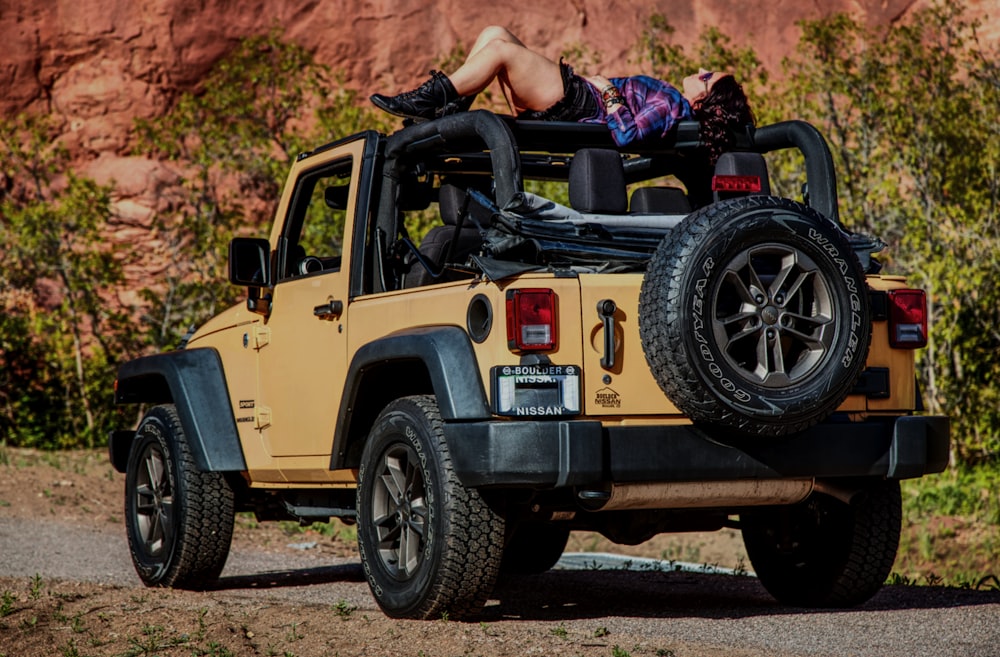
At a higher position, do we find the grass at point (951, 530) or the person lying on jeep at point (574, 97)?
the person lying on jeep at point (574, 97)

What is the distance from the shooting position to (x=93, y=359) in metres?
22.3

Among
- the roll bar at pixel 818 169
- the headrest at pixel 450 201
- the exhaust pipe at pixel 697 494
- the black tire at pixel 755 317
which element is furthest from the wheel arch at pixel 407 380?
the roll bar at pixel 818 169

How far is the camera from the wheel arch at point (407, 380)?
5070 millimetres

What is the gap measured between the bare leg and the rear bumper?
1871 millimetres

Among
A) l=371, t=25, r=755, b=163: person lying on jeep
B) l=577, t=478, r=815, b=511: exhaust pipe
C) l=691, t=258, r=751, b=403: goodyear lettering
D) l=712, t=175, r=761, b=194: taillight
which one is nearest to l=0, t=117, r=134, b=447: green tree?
l=371, t=25, r=755, b=163: person lying on jeep

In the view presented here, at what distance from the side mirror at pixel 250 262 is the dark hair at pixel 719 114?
2.17 meters

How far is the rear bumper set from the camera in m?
4.92

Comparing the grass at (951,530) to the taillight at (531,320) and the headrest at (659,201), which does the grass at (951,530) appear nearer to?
the headrest at (659,201)

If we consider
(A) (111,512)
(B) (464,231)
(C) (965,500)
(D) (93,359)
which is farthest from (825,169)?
(D) (93,359)

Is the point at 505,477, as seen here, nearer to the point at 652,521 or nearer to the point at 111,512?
the point at 652,521

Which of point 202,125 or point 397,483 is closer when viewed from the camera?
point 397,483

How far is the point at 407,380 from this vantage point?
5.94 metres

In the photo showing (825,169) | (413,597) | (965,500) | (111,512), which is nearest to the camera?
(413,597)

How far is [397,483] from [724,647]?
1468mm
